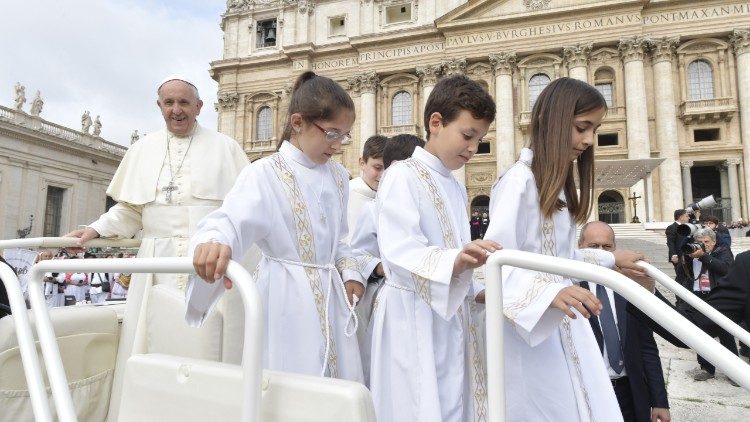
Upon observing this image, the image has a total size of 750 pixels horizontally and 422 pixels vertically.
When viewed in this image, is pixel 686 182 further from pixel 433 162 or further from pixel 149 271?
pixel 149 271

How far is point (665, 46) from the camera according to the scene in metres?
22.8

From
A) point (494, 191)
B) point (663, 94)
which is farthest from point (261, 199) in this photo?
point (663, 94)

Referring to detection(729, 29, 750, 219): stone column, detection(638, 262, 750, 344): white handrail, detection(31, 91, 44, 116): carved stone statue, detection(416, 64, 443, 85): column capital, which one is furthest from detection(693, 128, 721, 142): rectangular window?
detection(31, 91, 44, 116): carved stone statue

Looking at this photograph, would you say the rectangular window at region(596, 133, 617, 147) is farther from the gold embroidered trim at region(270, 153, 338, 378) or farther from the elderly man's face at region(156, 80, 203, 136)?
the gold embroidered trim at region(270, 153, 338, 378)

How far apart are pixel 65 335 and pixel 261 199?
1260 mm

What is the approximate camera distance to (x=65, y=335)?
2.22 m

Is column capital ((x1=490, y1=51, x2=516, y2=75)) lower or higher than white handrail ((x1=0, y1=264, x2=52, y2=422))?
higher

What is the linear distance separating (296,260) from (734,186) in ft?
86.7

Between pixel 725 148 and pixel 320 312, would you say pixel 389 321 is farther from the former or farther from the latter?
pixel 725 148

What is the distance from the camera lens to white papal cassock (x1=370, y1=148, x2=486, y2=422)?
5.54 feet

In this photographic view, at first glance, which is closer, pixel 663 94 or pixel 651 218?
pixel 651 218

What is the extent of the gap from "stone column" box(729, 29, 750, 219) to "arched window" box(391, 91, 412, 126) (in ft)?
52.8

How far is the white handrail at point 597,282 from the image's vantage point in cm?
83

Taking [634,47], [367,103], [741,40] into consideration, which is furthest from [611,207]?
[367,103]
